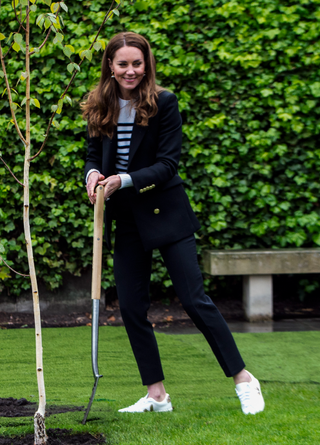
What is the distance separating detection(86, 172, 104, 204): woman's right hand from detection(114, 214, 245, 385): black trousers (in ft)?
0.87

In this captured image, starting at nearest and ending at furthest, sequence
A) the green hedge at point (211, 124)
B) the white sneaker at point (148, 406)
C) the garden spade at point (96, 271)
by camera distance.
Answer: the garden spade at point (96, 271) < the white sneaker at point (148, 406) < the green hedge at point (211, 124)

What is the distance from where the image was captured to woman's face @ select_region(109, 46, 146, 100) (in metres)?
2.49

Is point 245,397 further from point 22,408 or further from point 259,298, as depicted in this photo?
point 259,298

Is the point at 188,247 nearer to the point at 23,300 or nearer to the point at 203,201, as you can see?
the point at 203,201

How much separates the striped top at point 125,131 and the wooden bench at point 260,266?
2.28 meters

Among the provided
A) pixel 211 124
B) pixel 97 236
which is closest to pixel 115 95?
pixel 97 236

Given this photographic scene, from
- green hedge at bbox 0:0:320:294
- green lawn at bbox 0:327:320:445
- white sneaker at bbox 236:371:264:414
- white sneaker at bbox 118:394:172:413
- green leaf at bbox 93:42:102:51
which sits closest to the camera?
green leaf at bbox 93:42:102:51

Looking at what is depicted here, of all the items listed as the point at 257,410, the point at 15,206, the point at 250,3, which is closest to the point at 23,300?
the point at 15,206

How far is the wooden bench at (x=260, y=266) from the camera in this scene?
4711 mm

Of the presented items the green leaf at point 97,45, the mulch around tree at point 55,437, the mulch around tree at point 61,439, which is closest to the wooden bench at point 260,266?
the mulch around tree at point 55,437

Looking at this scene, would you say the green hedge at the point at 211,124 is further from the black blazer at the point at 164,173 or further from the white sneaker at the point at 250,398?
the white sneaker at the point at 250,398

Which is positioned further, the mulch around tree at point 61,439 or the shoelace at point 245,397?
the shoelace at point 245,397

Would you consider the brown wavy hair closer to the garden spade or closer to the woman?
the woman

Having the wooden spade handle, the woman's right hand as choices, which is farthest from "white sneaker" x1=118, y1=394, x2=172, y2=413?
the woman's right hand
